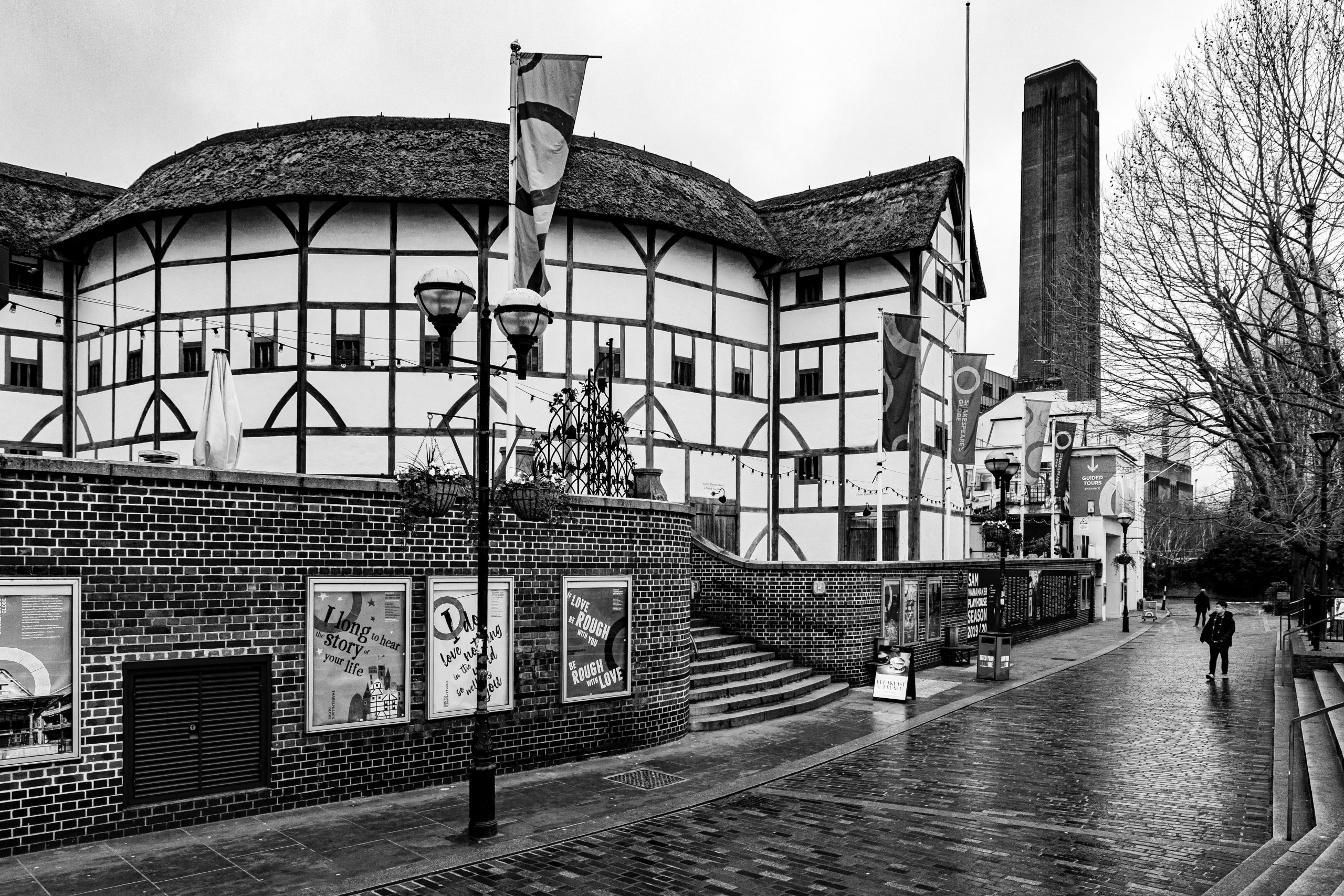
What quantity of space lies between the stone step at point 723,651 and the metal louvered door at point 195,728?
8576mm

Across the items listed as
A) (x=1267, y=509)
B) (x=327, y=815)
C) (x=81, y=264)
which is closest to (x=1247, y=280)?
(x=1267, y=509)

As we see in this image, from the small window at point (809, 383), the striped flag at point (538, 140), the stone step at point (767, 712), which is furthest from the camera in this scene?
the small window at point (809, 383)

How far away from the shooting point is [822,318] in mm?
28562

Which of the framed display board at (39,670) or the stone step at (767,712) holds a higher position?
the framed display board at (39,670)

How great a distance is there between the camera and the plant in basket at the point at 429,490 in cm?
1041

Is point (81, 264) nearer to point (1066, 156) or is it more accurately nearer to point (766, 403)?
point (766, 403)

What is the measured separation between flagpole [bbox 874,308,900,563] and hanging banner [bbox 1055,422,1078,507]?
11.3m

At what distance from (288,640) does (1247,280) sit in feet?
43.5

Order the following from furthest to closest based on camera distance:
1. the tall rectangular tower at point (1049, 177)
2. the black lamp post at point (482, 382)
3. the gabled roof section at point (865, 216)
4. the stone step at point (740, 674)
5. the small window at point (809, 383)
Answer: the tall rectangular tower at point (1049, 177) → the small window at point (809, 383) → the gabled roof section at point (865, 216) → the stone step at point (740, 674) → the black lamp post at point (482, 382)

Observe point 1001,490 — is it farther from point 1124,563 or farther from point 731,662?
point 1124,563

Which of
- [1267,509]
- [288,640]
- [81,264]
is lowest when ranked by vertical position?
[288,640]

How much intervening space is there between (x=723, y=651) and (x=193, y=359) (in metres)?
15.3

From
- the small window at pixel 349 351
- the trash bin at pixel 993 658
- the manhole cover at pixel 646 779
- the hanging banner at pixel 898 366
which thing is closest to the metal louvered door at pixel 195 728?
the manhole cover at pixel 646 779

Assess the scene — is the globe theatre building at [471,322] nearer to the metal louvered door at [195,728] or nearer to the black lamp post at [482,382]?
the black lamp post at [482,382]
